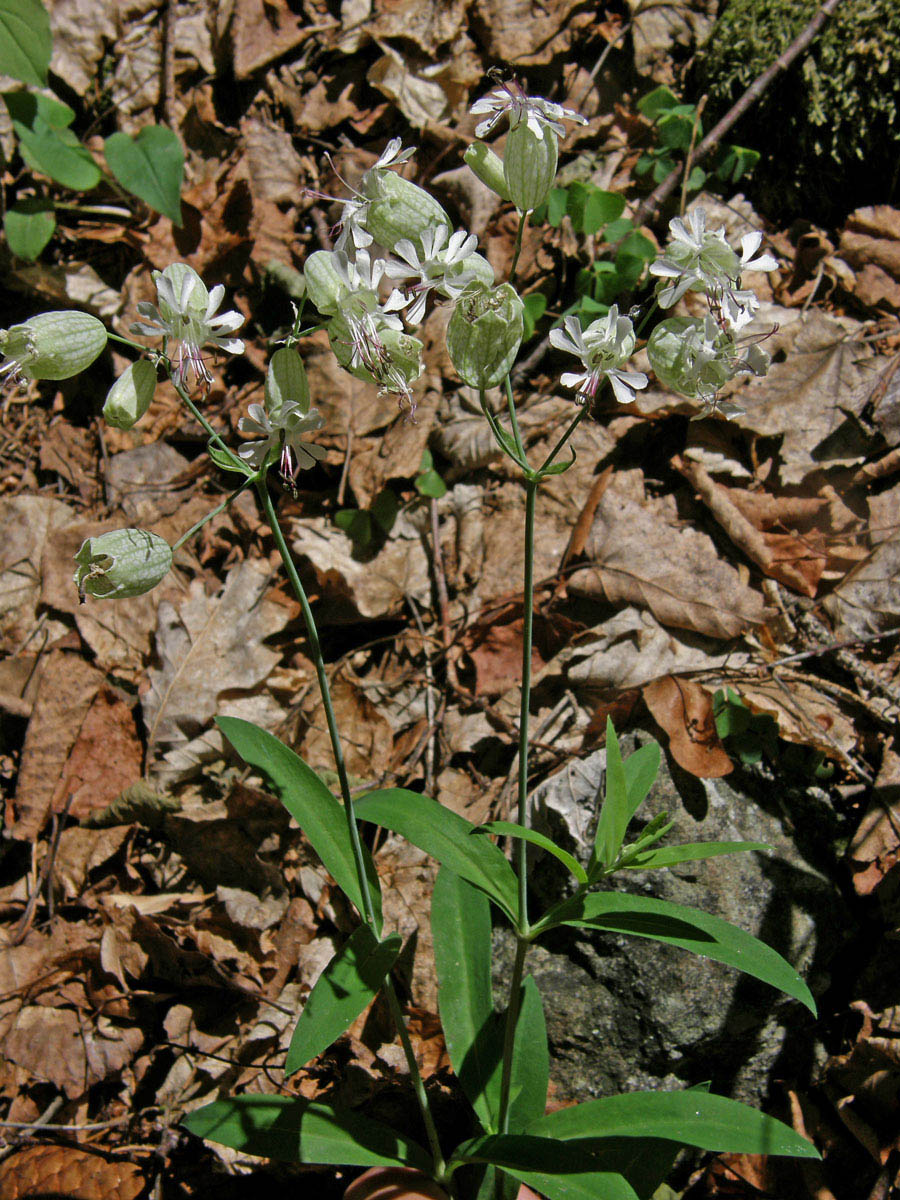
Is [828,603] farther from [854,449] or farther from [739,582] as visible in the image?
[854,449]

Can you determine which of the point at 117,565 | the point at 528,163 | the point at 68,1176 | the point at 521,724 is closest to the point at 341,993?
the point at 521,724

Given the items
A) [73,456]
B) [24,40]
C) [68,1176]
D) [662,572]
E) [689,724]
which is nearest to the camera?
[68,1176]

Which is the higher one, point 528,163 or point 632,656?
point 528,163

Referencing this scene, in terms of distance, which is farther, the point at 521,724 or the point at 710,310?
the point at 521,724

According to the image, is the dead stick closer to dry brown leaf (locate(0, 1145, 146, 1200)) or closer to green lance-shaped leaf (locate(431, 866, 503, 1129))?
green lance-shaped leaf (locate(431, 866, 503, 1129))

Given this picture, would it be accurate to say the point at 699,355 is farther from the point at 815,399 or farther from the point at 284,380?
the point at 815,399

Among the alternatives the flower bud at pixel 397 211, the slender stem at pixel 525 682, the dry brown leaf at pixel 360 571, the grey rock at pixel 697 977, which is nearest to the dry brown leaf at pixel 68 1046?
the grey rock at pixel 697 977

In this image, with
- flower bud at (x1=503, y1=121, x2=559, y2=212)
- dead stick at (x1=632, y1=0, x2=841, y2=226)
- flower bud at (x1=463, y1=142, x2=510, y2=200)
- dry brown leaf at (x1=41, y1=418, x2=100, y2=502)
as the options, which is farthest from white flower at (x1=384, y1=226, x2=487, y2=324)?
dry brown leaf at (x1=41, y1=418, x2=100, y2=502)
